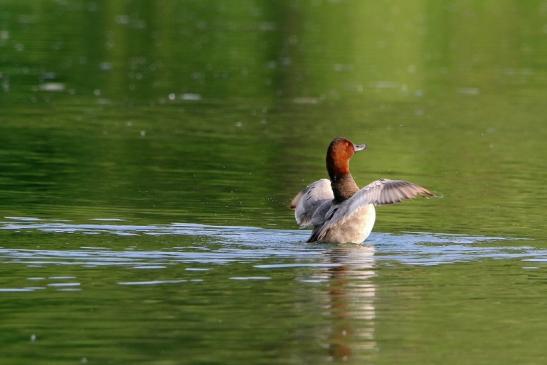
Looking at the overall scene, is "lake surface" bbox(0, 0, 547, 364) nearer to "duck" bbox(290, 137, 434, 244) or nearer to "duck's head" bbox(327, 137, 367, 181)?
"duck" bbox(290, 137, 434, 244)

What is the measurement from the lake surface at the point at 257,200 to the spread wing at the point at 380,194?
414 mm

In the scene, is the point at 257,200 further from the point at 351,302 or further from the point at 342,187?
the point at 351,302

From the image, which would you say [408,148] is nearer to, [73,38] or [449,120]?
[449,120]

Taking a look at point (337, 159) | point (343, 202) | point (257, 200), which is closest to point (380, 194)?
point (343, 202)

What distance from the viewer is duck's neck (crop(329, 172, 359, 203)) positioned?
1503cm

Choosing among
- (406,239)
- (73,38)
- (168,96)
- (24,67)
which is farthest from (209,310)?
(73,38)

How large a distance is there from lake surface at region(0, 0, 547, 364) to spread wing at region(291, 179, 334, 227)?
208 mm

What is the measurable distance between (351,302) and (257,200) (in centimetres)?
590

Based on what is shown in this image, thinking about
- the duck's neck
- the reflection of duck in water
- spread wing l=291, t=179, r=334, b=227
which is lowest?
the reflection of duck in water

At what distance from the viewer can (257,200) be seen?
1770 cm

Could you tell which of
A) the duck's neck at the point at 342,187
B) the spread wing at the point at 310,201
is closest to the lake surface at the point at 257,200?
the spread wing at the point at 310,201

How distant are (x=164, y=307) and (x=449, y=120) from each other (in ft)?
52.4

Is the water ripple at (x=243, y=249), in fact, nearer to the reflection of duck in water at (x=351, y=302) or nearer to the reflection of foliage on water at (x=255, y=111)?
the reflection of duck in water at (x=351, y=302)

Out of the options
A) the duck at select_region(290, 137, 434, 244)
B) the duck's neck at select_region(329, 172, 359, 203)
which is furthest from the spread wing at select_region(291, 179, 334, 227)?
the duck's neck at select_region(329, 172, 359, 203)
